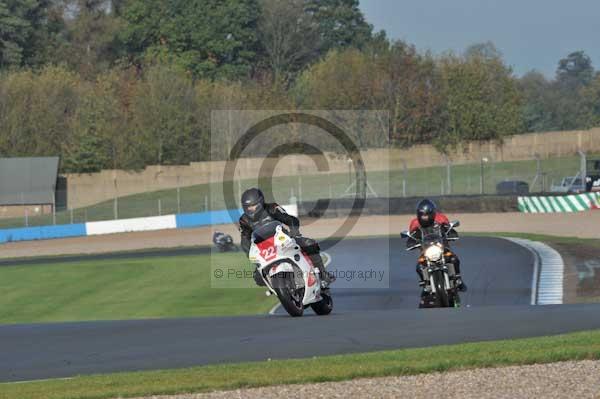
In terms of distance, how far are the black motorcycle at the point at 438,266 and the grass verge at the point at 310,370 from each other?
5.12 meters

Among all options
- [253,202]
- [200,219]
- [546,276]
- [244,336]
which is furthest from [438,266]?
[200,219]

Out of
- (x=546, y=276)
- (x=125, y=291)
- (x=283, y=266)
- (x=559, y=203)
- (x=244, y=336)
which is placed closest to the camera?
(x=244, y=336)

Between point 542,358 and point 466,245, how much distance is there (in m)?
24.9

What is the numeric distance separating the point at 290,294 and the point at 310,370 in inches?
167

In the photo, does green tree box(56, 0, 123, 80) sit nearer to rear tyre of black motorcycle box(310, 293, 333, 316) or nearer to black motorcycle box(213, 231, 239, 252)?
black motorcycle box(213, 231, 239, 252)

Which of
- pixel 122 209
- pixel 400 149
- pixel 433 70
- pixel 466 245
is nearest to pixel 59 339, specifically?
pixel 466 245

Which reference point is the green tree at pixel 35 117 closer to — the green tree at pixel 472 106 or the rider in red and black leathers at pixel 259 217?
the green tree at pixel 472 106

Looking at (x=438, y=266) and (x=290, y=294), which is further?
A: (x=438, y=266)

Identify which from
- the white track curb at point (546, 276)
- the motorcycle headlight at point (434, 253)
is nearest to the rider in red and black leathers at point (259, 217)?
the motorcycle headlight at point (434, 253)

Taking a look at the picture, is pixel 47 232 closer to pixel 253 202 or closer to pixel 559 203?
pixel 559 203

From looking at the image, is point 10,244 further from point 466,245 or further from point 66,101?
point 66,101

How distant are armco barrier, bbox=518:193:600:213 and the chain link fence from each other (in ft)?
15.3

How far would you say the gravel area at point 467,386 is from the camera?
980cm

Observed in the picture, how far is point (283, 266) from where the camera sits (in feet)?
48.4
